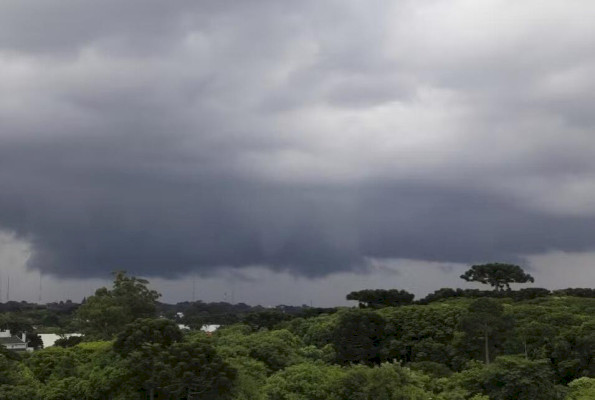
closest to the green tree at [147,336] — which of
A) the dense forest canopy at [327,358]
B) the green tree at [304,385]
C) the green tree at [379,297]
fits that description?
the dense forest canopy at [327,358]

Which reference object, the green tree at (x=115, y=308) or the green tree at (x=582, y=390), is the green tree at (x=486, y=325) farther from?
the green tree at (x=115, y=308)

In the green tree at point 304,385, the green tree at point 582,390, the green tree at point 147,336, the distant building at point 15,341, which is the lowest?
the green tree at point 582,390

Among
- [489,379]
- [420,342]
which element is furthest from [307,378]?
[420,342]

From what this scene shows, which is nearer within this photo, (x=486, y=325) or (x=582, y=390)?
(x=582, y=390)

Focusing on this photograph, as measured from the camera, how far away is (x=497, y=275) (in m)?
148

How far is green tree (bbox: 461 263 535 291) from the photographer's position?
147750mm

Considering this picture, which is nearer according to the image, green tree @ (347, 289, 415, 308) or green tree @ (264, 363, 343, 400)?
green tree @ (264, 363, 343, 400)

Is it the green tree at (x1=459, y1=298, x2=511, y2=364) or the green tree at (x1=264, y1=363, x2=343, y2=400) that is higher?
the green tree at (x1=459, y1=298, x2=511, y2=364)

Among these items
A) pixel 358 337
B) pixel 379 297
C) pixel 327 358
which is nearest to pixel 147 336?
pixel 327 358

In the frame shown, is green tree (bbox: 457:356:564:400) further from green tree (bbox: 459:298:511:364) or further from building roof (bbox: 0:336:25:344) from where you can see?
building roof (bbox: 0:336:25:344)

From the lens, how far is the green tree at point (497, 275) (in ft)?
485

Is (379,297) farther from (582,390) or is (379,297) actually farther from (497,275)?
(582,390)

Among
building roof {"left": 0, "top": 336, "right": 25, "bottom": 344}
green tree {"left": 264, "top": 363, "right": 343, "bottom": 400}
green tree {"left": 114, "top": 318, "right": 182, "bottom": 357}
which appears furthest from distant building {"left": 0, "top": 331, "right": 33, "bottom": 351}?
green tree {"left": 264, "top": 363, "right": 343, "bottom": 400}

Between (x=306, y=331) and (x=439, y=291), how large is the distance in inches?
1514
